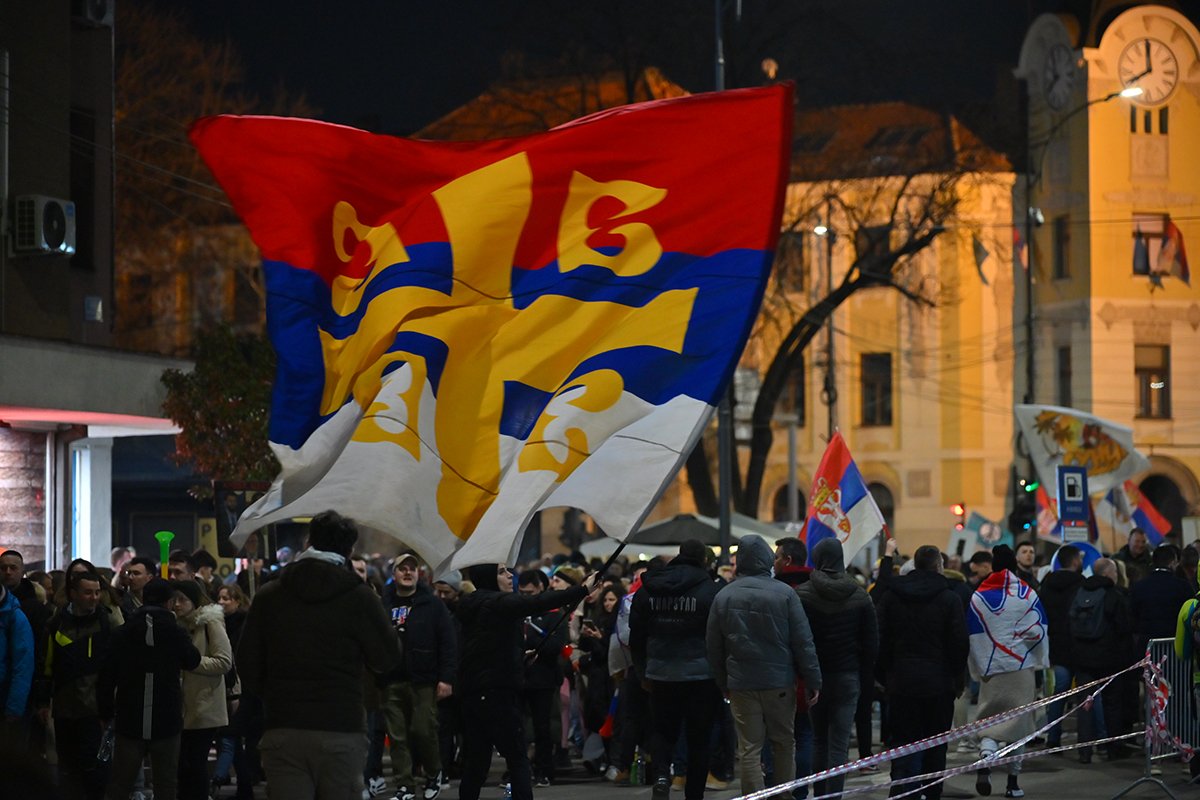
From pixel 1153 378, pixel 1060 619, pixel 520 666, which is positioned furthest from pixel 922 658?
pixel 1153 378

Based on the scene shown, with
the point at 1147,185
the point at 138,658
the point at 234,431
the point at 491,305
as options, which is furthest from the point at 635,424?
the point at 1147,185

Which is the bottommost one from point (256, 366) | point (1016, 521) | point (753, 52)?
point (1016, 521)

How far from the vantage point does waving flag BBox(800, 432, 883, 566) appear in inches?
761

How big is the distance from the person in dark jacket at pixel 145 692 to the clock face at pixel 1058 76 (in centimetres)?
4716

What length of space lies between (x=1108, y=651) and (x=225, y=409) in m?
12.9

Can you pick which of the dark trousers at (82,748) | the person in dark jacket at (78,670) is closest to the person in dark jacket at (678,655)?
the person in dark jacket at (78,670)

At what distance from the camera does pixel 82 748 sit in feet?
42.1

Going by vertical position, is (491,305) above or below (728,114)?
below

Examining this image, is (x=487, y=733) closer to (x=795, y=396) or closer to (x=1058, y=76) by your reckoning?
(x=1058, y=76)

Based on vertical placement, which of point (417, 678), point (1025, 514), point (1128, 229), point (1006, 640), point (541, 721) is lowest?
point (541, 721)

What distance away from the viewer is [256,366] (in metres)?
27.1

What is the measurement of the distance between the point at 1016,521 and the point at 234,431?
52.0 feet

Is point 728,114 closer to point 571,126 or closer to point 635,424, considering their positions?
point 571,126

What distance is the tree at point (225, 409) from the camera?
25078 millimetres
